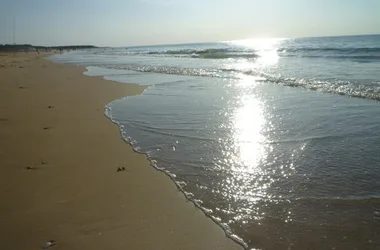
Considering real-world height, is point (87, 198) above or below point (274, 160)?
below

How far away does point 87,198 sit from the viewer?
152 inches

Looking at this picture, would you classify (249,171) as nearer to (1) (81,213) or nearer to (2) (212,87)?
(1) (81,213)

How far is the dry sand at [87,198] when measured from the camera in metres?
3.07

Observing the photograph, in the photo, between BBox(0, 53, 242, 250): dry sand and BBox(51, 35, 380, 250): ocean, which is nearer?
BBox(0, 53, 242, 250): dry sand

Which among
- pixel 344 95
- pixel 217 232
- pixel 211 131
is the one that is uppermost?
pixel 344 95

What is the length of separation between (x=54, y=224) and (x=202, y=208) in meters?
Result: 1.58

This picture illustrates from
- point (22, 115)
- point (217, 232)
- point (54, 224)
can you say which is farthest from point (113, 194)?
point (22, 115)

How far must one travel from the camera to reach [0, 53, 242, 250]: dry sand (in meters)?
3.07

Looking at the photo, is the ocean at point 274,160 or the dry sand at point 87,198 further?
the ocean at point 274,160

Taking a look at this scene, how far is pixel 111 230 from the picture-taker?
10.5 feet

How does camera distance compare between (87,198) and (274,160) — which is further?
(274,160)

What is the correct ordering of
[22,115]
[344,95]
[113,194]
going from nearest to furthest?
1. [113,194]
2. [22,115]
3. [344,95]

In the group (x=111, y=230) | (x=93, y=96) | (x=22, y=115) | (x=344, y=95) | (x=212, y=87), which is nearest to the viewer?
(x=111, y=230)

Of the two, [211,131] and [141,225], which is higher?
[211,131]
